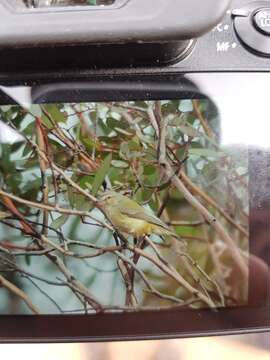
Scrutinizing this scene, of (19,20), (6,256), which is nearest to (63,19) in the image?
(19,20)

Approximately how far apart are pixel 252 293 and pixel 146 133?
4.0 inches

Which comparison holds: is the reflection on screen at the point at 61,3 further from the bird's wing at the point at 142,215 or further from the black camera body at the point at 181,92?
the bird's wing at the point at 142,215

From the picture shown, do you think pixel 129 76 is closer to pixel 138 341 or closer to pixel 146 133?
pixel 146 133

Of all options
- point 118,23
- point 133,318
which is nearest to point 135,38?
point 118,23

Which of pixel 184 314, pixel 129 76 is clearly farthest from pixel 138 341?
pixel 129 76

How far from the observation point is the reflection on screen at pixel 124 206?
275mm

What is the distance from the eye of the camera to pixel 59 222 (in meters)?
0.28

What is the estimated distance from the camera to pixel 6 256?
0.28m

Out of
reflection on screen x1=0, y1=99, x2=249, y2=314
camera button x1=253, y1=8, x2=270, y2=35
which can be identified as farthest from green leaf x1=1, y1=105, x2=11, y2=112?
camera button x1=253, y1=8, x2=270, y2=35

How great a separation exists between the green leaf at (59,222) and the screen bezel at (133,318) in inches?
2.0

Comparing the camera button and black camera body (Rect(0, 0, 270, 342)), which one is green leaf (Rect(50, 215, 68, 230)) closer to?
black camera body (Rect(0, 0, 270, 342))

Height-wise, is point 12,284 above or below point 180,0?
below

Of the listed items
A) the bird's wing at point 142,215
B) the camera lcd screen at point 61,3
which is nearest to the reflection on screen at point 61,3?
the camera lcd screen at point 61,3

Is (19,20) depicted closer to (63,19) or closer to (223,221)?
(63,19)
